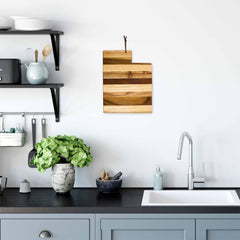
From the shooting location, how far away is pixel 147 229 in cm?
280

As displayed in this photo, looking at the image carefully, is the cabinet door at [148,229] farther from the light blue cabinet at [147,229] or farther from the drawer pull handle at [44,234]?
the drawer pull handle at [44,234]

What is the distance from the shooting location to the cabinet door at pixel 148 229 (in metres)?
2.79

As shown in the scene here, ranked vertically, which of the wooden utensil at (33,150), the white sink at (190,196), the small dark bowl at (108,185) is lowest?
the white sink at (190,196)

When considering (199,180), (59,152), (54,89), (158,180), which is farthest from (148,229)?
(54,89)

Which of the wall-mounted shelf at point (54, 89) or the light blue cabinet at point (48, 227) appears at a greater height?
the wall-mounted shelf at point (54, 89)

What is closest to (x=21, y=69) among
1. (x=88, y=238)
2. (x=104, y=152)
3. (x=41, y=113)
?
(x=41, y=113)

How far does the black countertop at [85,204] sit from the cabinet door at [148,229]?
0.06 m

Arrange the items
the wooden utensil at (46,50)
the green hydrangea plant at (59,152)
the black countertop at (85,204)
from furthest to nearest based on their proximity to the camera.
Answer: the wooden utensil at (46,50), the green hydrangea plant at (59,152), the black countertop at (85,204)

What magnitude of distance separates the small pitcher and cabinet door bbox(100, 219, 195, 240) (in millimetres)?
937

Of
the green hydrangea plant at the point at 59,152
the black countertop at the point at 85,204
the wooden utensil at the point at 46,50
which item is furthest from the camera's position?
the wooden utensil at the point at 46,50

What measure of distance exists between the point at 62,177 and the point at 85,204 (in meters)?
0.30

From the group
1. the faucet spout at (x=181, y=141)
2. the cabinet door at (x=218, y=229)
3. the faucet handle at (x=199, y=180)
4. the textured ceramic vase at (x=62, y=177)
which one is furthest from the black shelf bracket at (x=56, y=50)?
the cabinet door at (x=218, y=229)

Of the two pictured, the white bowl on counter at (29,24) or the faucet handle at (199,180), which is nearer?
the white bowl on counter at (29,24)

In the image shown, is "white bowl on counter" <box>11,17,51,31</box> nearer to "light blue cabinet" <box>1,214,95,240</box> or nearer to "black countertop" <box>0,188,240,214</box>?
"black countertop" <box>0,188,240,214</box>
